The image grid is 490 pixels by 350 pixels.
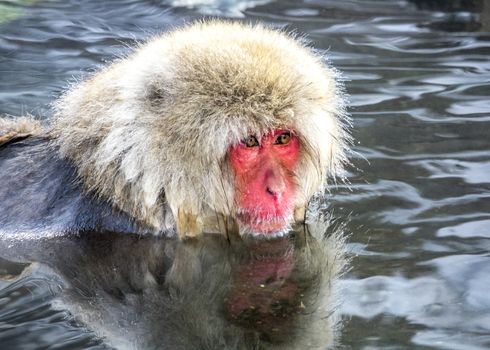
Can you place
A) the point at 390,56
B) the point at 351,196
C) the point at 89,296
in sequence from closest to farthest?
the point at 89,296
the point at 351,196
the point at 390,56

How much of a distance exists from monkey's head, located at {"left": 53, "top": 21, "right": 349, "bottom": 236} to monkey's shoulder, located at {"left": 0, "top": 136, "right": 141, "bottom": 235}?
106 mm

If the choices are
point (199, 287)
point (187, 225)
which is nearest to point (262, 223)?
Answer: point (187, 225)

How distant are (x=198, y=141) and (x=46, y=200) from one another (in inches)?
41.0

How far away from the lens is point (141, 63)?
5.46 m

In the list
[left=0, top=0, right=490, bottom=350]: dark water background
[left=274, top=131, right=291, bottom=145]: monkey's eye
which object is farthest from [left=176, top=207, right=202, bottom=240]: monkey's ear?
[left=0, top=0, right=490, bottom=350]: dark water background

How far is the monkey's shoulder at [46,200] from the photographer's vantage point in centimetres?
559

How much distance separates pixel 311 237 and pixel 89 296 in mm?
1290

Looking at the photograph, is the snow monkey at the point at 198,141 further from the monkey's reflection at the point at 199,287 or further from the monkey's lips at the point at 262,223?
the monkey's reflection at the point at 199,287

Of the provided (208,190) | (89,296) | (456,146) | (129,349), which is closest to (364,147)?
(456,146)

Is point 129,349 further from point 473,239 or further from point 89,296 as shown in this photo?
point 473,239

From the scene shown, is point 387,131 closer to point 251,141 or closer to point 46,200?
point 251,141

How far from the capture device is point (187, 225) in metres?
5.50

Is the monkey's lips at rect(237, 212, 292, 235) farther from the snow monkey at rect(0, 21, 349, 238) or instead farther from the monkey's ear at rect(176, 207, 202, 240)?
the monkey's ear at rect(176, 207, 202, 240)

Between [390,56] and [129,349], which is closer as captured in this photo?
[129,349]
